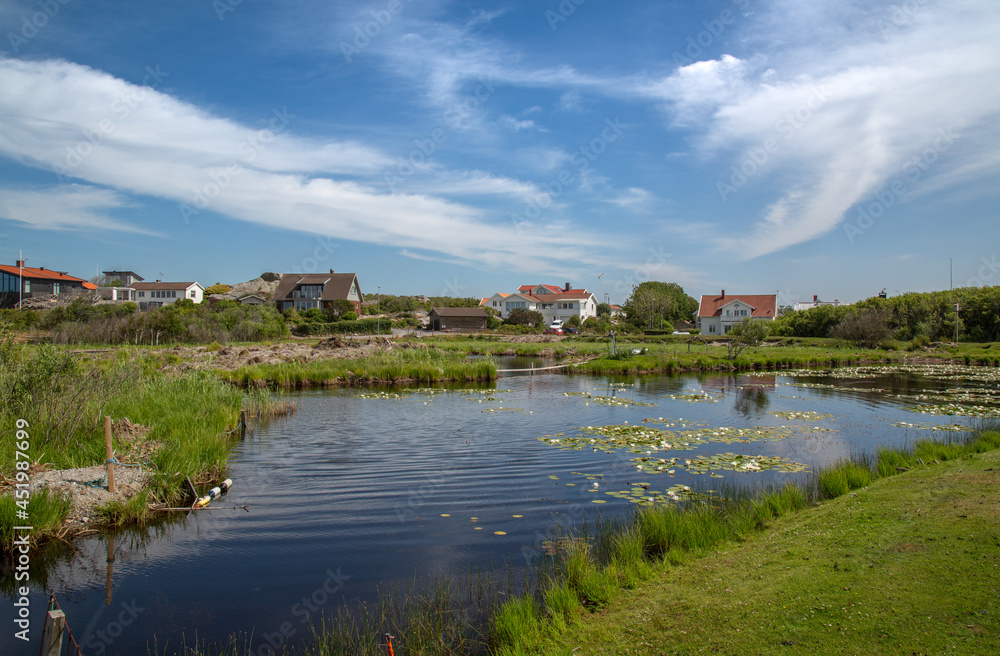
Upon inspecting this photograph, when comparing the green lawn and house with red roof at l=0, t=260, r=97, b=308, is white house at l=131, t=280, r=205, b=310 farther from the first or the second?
the green lawn

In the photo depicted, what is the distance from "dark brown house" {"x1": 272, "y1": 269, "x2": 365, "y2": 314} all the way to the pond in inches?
2492

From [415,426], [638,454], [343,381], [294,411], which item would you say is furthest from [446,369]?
[638,454]

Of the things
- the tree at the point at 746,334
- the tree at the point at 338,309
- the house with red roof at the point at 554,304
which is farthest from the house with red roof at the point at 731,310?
the tree at the point at 338,309

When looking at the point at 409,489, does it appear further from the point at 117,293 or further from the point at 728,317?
the point at 117,293

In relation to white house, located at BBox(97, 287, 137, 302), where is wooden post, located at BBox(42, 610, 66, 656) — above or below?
below

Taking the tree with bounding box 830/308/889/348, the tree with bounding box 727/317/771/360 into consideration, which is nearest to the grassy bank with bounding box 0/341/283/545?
the tree with bounding box 727/317/771/360

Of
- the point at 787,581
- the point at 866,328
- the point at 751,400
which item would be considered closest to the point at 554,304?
the point at 866,328

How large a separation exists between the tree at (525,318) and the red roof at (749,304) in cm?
2660

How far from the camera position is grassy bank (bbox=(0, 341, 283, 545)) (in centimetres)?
918

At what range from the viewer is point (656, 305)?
101 m

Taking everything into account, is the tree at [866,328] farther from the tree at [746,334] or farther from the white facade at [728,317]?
the white facade at [728,317]

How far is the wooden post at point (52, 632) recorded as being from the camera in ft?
13.7

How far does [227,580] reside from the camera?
736cm

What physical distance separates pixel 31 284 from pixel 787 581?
290 ft
